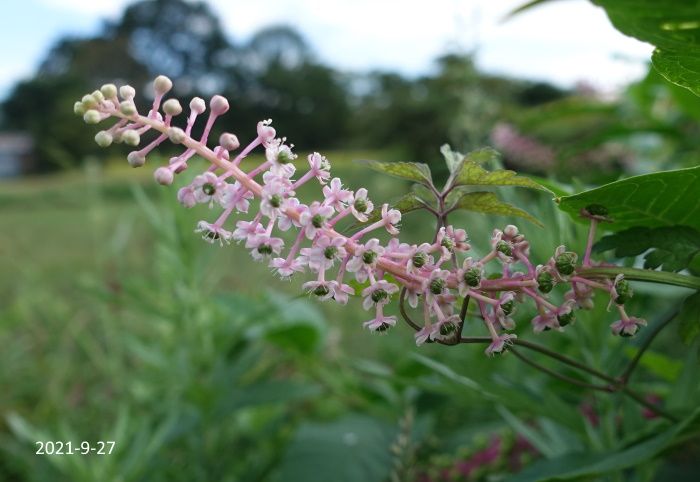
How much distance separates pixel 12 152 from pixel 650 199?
49.9 metres

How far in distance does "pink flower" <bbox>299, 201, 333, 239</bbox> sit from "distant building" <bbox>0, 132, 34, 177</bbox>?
4350cm

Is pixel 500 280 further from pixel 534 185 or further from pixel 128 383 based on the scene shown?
pixel 128 383

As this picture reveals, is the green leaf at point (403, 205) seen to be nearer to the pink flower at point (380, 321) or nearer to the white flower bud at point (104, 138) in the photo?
the pink flower at point (380, 321)

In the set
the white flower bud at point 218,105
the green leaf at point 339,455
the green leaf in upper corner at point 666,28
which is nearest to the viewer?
the green leaf in upper corner at point 666,28

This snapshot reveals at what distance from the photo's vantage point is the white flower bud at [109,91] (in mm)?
585

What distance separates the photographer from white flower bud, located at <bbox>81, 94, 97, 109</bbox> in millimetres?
586

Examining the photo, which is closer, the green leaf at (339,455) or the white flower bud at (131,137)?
the white flower bud at (131,137)

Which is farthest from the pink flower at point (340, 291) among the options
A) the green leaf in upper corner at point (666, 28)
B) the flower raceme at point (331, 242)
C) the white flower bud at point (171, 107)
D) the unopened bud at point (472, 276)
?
the green leaf in upper corner at point (666, 28)

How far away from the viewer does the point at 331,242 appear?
1.95ft

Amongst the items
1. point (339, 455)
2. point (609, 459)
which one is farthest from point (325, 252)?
point (339, 455)

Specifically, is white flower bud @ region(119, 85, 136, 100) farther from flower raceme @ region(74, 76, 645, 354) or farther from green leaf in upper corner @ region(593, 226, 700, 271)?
green leaf in upper corner @ region(593, 226, 700, 271)

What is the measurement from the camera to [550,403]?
3.18 feet

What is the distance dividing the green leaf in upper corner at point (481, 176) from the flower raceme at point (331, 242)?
4 cm

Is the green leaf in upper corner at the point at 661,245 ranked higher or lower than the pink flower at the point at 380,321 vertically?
lower
